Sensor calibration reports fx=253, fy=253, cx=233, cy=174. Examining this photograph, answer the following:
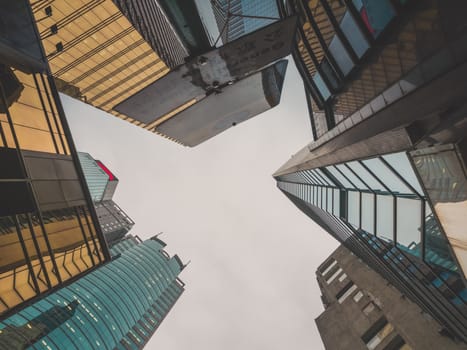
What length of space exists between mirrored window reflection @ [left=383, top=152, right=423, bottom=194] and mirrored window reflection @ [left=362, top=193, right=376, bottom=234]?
12.7 ft

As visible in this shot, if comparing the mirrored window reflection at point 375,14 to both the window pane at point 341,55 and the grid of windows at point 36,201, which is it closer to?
the window pane at point 341,55

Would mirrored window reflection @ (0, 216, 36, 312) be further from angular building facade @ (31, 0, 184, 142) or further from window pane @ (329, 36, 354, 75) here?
angular building facade @ (31, 0, 184, 142)

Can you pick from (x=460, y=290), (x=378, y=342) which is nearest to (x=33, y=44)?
(x=460, y=290)

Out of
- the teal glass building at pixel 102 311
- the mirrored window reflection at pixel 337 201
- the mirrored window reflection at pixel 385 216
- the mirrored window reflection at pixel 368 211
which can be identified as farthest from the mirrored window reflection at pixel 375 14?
the teal glass building at pixel 102 311

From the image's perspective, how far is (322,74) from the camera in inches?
537

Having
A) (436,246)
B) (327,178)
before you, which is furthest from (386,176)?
(327,178)

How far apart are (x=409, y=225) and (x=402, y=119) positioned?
15.7ft

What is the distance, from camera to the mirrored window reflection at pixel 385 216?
10.8 metres

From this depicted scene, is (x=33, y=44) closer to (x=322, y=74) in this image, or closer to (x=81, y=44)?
(x=322, y=74)

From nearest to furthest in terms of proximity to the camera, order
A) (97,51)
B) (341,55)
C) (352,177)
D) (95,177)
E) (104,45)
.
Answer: (341,55)
(352,177)
(104,45)
(97,51)
(95,177)

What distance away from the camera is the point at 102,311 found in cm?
5778

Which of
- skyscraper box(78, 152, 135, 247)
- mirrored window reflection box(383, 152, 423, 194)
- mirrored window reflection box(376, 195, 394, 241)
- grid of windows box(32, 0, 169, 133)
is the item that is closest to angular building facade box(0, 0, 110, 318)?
grid of windows box(32, 0, 169, 133)

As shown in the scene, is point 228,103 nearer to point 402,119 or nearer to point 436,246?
point 402,119

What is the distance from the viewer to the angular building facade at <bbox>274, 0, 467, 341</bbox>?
5.34 meters
